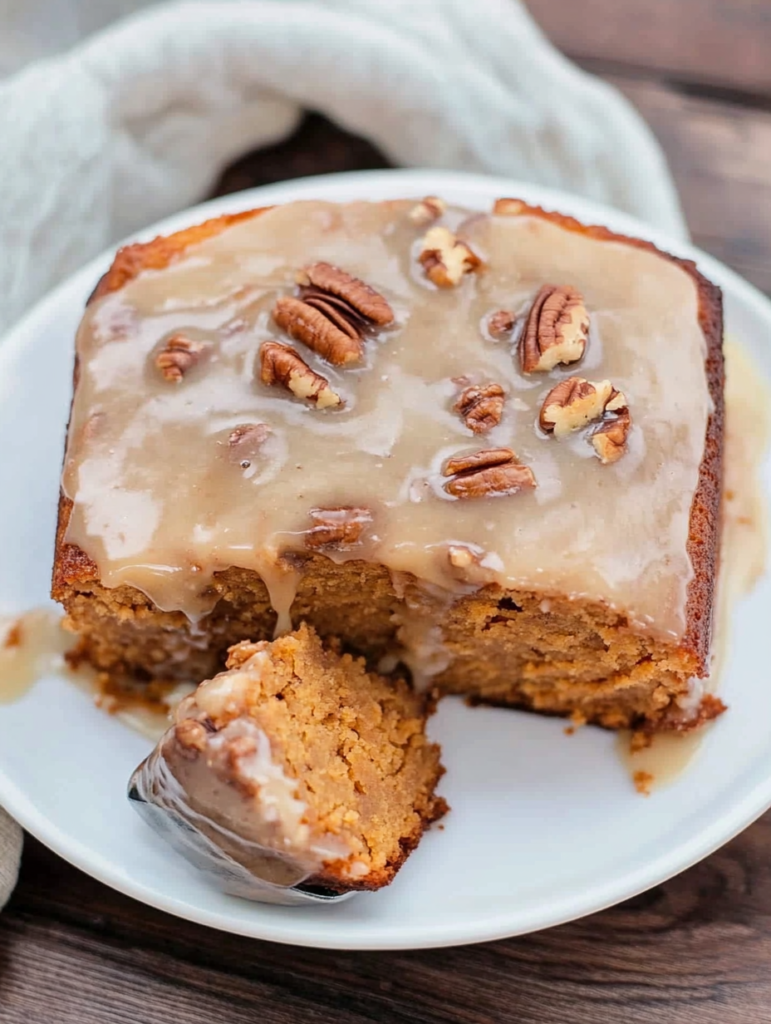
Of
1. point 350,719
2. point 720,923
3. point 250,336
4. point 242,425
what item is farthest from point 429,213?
point 720,923

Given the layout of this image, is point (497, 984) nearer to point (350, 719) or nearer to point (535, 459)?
point (350, 719)

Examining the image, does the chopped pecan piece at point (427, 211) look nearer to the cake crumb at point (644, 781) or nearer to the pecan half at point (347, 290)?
the pecan half at point (347, 290)

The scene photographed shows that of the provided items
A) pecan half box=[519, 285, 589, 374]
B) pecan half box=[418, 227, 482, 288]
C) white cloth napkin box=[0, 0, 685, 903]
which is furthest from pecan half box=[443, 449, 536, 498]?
white cloth napkin box=[0, 0, 685, 903]

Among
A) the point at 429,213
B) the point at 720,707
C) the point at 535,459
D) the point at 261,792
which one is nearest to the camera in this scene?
the point at 261,792

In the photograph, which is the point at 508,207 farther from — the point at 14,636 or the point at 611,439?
the point at 14,636

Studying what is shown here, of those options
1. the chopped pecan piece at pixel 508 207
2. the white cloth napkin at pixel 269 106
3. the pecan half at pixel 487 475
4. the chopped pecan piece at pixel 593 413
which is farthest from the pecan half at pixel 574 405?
the white cloth napkin at pixel 269 106

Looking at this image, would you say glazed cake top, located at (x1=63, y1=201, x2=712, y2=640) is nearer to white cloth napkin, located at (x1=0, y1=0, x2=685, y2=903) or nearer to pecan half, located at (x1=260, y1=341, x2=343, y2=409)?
pecan half, located at (x1=260, y1=341, x2=343, y2=409)

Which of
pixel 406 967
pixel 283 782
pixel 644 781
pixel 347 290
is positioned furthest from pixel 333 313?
pixel 406 967
